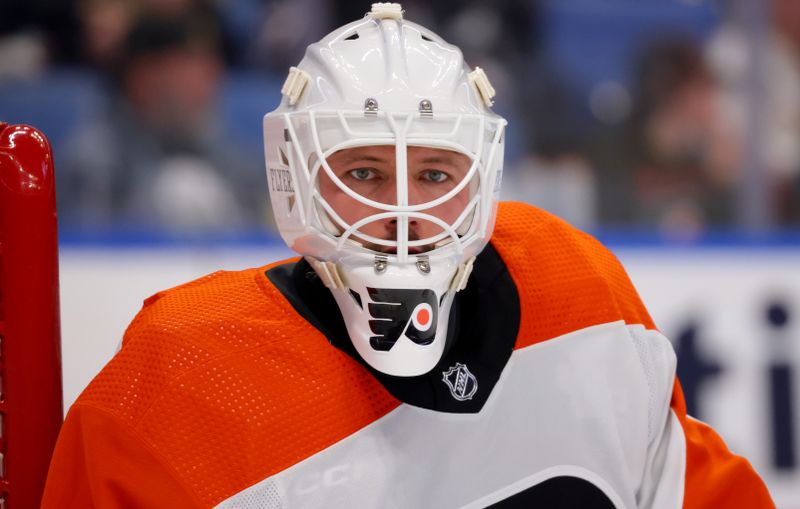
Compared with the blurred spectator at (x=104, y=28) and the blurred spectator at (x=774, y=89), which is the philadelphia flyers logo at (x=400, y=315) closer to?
the blurred spectator at (x=104, y=28)

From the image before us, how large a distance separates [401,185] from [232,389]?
347 mm

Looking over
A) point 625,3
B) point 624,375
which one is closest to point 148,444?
point 624,375

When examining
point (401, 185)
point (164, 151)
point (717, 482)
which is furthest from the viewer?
point (164, 151)

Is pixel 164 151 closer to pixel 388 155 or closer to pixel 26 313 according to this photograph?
pixel 26 313

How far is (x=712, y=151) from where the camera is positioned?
12.8ft

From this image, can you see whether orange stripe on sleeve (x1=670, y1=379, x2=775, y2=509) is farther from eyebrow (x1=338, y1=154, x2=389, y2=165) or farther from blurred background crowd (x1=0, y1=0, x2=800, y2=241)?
blurred background crowd (x1=0, y1=0, x2=800, y2=241)

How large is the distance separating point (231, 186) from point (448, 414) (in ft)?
6.82

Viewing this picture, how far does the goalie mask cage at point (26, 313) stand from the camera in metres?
1.52

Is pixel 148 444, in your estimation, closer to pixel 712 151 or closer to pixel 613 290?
pixel 613 290

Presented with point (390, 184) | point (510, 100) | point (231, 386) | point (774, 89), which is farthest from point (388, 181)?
point (774, 89)

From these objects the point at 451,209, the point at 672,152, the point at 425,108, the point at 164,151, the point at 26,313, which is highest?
the point at 425,108

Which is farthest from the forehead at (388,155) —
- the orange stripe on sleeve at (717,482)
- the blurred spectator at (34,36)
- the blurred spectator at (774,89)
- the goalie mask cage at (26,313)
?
the blurred spectator at (774,89)

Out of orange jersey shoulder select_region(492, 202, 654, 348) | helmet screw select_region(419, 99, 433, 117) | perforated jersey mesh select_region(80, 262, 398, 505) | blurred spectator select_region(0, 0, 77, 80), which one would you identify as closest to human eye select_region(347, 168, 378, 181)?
helmet screw select_region(419, 99, 433, 117)

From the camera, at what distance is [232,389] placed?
1488mm
